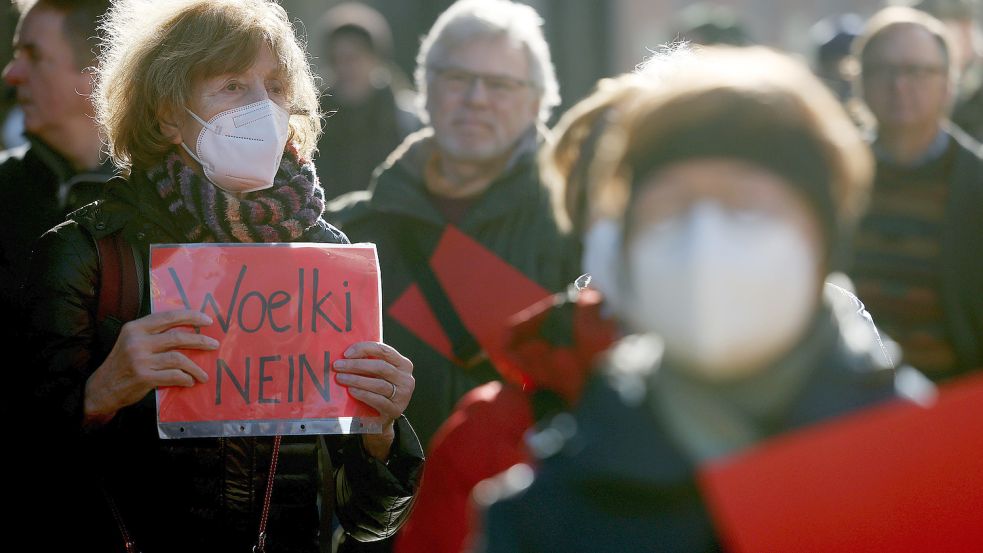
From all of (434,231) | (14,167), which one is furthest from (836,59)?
(14,167)

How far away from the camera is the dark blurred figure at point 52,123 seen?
3.78m

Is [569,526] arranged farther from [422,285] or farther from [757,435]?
[422,285]

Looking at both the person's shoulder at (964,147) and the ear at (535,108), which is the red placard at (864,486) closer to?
the ear at (535,108)

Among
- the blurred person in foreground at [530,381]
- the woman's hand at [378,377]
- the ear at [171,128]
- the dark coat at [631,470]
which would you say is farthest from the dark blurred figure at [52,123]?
the dark coat at [631,470]

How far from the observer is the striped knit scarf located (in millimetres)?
2629

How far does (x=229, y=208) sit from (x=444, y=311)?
4.80ft

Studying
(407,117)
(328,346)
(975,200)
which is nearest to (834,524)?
(328,346)

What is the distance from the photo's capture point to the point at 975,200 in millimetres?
5410

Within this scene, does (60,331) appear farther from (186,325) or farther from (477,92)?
(477,92)

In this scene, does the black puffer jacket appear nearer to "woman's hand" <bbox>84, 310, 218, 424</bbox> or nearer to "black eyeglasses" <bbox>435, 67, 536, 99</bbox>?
"woman's hand" <bbox>84, 310, 218, 424</bbox>

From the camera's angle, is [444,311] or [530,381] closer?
[530,381]

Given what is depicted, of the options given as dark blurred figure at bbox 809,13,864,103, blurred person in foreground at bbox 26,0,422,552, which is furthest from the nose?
dark blurred figure at bbox 809,13,864,103

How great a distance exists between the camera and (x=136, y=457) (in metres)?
2.48

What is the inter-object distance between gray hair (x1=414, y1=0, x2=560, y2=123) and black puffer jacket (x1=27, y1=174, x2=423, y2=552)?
2.32m
